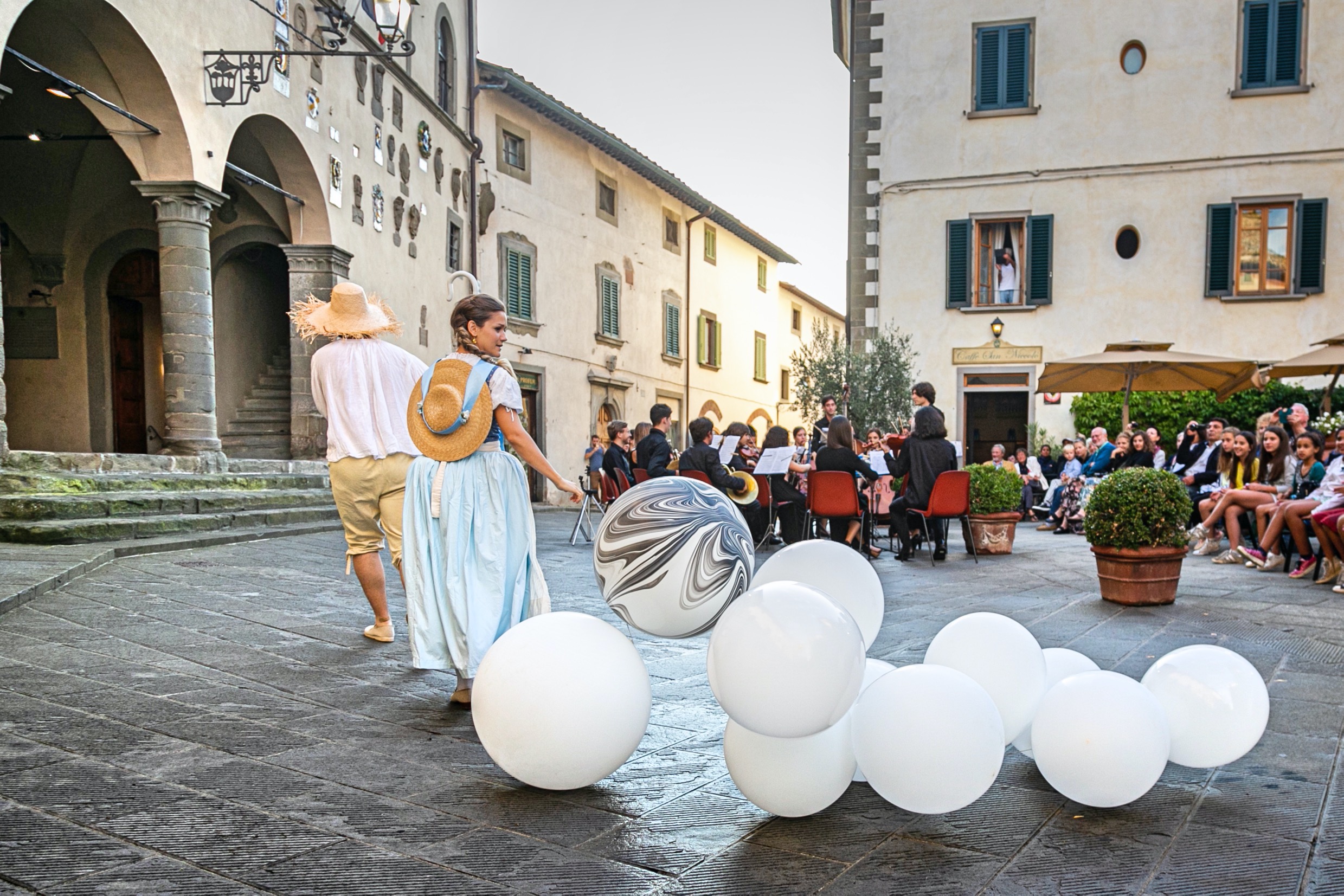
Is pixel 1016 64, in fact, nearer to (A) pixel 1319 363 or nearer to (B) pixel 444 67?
(A) pixel 1319 363

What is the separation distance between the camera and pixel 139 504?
8516mm

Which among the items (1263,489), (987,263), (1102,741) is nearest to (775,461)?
(1263,489)

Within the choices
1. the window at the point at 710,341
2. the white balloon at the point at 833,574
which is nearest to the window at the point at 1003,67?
the window at the point at 710,341

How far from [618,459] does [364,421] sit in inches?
266

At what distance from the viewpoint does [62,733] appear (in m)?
3.23

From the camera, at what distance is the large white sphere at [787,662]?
7.91ft

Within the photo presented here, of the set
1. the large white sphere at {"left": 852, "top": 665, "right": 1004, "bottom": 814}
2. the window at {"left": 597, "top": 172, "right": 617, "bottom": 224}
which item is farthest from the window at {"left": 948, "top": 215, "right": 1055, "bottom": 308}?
the large white sphere at {"left": 852, "top": 665, "right": 1004, "bottom": 814}

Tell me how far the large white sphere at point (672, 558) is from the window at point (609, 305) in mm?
21055

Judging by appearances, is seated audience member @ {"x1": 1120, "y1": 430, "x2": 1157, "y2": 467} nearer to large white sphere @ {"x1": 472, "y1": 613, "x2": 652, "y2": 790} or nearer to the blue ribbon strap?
the blue ribbon strap

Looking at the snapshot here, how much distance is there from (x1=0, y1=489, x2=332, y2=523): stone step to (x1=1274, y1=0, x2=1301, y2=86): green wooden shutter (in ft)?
52.5

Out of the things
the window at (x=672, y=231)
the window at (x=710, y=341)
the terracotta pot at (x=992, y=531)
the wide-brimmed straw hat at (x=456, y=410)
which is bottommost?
the terracotta pot at (x=992, y=531)

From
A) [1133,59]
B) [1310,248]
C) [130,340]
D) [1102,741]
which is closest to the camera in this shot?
[1102,741]

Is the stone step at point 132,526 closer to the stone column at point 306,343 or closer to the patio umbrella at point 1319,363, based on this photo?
the stone column at point 306,343

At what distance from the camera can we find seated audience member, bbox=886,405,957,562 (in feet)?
30.3
